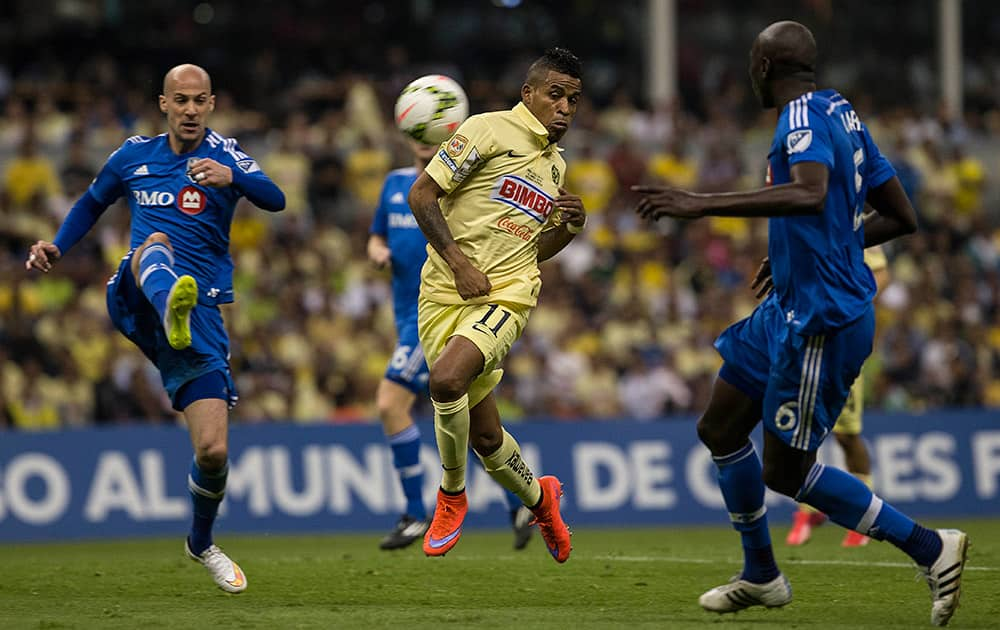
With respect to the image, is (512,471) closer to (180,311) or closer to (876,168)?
(180,311)

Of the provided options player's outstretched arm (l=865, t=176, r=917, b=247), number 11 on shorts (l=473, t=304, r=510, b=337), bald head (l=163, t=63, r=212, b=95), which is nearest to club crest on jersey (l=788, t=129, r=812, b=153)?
player's outstretched arm (l=865, t=176, r=917, b=247)

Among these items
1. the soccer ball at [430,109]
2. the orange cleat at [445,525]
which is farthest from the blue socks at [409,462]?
the orange cleat at [445,525]

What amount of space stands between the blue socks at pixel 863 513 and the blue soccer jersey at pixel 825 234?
720 millimetres

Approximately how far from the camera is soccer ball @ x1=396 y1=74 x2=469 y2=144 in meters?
10.6

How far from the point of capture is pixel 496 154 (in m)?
8.55

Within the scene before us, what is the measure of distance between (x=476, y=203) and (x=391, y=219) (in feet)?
11.0

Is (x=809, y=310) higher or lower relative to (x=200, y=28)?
lower

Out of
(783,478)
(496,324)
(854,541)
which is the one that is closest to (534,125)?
(496,324)

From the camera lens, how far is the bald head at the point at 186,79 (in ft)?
29.4

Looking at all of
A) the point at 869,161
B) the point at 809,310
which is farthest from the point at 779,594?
the point at 869,161

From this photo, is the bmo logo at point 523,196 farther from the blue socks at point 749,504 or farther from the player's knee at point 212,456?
the player's knee at point 212,456

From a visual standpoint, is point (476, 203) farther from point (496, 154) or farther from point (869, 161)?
point (869, 161)

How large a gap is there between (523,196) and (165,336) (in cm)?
212

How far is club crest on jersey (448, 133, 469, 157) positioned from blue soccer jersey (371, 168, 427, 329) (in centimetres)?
318
